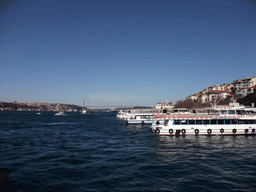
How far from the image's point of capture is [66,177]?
1420cm

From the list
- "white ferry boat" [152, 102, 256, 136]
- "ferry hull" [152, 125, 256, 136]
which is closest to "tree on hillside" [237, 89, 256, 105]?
"white ferry boat" [152, 102, 256, 136]

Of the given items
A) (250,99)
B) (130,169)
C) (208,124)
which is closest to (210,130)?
(208,124)

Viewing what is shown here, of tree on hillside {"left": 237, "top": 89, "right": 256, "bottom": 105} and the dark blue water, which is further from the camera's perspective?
tree on hillside {"left": 237, "top": 89, "right": 256, "bottom": 105}

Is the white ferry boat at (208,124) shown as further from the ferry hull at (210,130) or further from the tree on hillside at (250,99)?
the tree on hillside at (250,99)

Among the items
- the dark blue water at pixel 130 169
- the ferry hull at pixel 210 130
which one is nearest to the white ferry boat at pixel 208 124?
the ferry hull at pixel 210 130

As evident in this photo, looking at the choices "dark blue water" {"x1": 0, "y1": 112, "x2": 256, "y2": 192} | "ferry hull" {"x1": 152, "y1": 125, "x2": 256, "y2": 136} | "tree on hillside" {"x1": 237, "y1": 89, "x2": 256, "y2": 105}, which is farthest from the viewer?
"tree on hillside" {"x1": 237, "y1": 89, "x2": 256, "y2": 105}

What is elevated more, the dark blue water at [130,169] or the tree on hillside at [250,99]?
the tree on hillside at [250,99]

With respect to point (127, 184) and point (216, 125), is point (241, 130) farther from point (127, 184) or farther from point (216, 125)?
point (127, 184)

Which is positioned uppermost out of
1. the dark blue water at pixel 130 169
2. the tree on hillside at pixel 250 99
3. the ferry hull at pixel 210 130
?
the tree on hillside at pixel 250 99

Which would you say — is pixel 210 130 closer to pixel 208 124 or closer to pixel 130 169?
pixel 208 124

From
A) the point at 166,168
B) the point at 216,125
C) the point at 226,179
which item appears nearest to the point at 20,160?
the point at 166,168

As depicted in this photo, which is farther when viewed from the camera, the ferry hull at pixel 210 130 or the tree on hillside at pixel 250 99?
the tree on hillside at pixel 250 99

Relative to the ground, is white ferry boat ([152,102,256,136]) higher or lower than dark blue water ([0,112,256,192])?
higher

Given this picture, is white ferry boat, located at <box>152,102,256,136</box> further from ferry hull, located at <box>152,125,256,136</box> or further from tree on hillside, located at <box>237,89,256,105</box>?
tree on hillside, located at <box>237,89,256,105</box>
